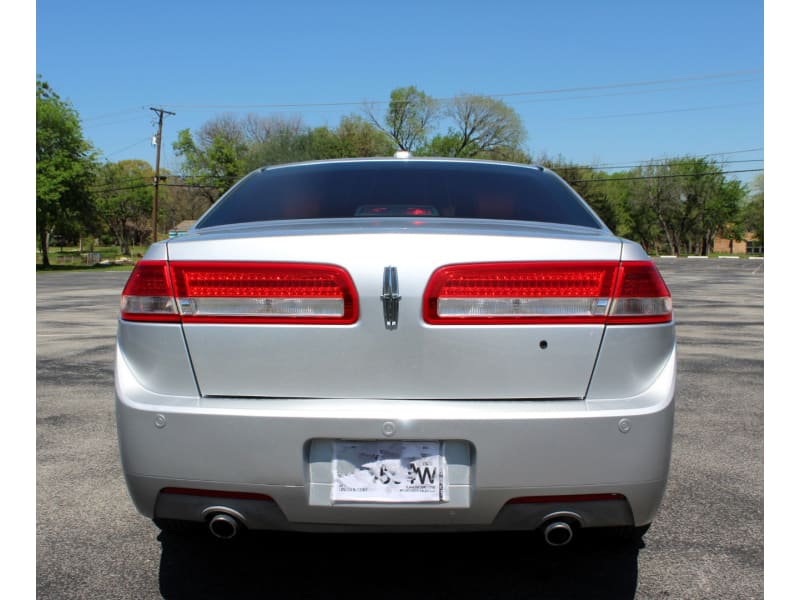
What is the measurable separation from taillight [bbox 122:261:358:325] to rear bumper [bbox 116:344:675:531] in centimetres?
25

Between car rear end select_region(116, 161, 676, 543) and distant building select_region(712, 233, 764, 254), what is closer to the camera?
car rear end select_region(116, 161, 676, 543)

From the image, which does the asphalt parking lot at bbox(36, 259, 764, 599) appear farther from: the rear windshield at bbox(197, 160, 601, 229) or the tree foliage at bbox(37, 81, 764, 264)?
the tree foliage at bbox(37, 81, 764, 264)

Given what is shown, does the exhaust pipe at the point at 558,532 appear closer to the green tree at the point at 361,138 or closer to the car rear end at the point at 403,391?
the car rear end at the point at 403,391

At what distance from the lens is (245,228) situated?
2.41 metres

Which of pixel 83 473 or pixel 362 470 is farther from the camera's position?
pixel 83 473

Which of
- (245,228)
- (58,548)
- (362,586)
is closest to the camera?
(245,228)

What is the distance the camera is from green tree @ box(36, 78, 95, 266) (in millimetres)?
48312

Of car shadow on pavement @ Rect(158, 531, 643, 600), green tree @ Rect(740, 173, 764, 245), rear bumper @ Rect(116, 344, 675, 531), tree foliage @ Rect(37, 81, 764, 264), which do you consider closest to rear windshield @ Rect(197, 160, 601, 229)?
rear bumper @ Rect(116, 344, 675, 531)

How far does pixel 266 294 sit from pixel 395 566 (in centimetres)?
129

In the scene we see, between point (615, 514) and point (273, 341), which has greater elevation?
point (273, 341)

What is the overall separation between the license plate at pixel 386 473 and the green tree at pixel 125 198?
279ft
